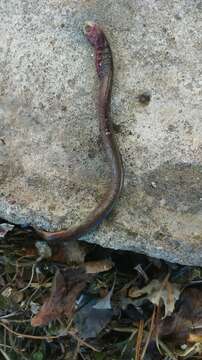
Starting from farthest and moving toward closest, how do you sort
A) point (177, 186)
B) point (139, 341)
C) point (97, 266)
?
point (139, 341) → point (97, 266) → point (177, 186)

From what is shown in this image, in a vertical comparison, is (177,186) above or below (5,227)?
above

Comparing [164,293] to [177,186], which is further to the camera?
[164,293]

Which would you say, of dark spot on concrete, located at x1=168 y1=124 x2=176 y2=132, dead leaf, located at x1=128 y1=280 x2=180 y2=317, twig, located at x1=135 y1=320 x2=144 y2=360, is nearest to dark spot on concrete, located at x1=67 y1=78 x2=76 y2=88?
dark spot on concrete, located at x1=168 y1=124 x2=176 y2=132

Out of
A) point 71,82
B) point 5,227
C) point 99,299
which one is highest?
point 71,82

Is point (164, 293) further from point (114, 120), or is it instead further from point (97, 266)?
point (114, 120)

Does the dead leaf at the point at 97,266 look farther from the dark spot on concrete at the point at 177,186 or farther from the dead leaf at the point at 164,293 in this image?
the dark spot on concrete at the point at 177,186

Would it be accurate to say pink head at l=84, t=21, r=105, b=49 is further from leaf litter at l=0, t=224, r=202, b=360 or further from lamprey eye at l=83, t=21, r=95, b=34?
leaf litter at l=0, t=224, r=202, b=360

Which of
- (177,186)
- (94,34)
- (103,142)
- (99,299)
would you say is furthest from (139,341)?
(94,34)

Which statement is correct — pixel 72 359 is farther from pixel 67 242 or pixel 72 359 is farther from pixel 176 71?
pixel 176 71
